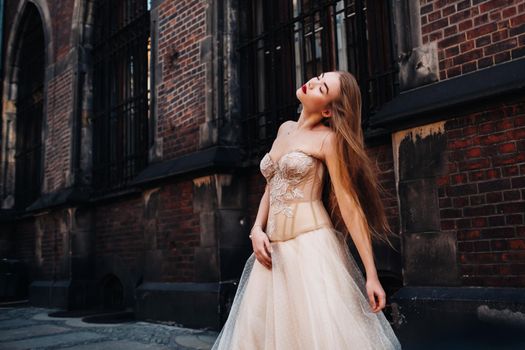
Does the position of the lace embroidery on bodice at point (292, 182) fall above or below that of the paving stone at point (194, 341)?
above

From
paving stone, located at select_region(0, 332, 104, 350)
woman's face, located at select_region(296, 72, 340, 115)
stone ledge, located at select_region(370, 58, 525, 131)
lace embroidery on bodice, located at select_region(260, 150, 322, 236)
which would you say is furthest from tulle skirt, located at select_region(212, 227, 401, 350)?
paving stone, located at select_region(0, 332, 104, 350)

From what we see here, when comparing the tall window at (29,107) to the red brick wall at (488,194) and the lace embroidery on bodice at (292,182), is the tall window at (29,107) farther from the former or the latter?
the lace embroidery on bodice at (292,182)

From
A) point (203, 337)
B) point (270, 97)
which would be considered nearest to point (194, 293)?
point (203, 337)

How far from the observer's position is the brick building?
12.0 ft

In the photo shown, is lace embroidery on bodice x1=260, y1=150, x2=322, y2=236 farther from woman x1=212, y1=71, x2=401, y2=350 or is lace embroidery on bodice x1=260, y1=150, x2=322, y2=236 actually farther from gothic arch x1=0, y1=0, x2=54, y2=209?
gothic arch x1=0, y1=0, x2=54, y2=209

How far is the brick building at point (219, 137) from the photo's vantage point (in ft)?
12.0

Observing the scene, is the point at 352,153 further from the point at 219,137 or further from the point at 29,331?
the point at 29,331

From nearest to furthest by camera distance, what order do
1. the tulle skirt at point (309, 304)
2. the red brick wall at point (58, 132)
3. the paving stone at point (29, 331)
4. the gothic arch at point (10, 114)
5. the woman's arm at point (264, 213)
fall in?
the tulle skirt at point (309, 304) → the woman's arm at point (264, 213) → the paving stone at point (29, 331) → the red brick wall at point (58, 132) → the gothic arch at point (10, 114)

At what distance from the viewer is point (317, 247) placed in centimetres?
230

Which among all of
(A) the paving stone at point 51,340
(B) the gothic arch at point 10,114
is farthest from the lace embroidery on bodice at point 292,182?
(B) the gothic arch at point 10,114

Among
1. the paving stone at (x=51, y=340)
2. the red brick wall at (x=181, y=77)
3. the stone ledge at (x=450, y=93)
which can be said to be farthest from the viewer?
the red brick wall at (x=181, y=77)

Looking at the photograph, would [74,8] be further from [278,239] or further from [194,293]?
[278,239]

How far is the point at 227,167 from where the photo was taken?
5.80 m

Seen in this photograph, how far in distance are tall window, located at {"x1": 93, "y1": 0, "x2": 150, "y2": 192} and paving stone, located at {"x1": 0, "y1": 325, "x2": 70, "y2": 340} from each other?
2.56m
